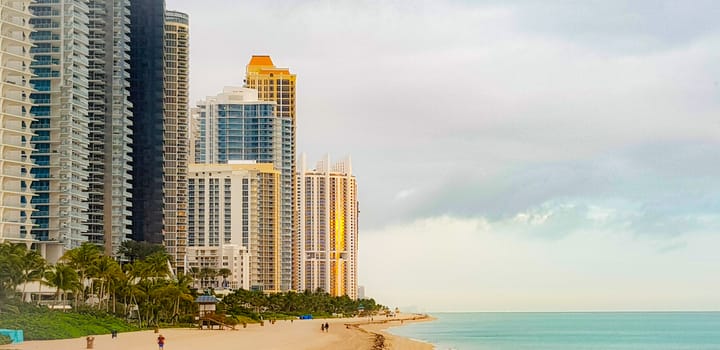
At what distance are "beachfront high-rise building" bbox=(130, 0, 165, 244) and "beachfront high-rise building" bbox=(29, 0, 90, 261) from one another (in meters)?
39.9

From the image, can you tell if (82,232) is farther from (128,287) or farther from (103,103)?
(128,287)

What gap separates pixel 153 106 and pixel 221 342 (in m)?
107

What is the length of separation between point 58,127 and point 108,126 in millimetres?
19961

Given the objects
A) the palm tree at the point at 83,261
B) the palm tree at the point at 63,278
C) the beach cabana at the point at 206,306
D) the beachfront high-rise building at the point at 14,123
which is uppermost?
the beachfront high-rise building at the point at 14,123

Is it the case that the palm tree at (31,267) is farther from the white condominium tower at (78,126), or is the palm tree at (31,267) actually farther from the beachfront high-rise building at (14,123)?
the white condominium tower at (78,126)

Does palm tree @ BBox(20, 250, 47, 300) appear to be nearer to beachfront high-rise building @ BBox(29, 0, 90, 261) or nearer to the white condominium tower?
the white condominium tower

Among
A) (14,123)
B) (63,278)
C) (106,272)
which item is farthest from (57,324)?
(14,123)

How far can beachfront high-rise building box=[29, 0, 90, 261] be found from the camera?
130 metres

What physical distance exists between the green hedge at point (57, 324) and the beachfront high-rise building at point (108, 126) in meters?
57.7

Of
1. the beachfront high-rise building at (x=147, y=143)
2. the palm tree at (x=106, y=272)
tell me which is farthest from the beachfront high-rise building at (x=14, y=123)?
the beachfront high-rise building at (x=147, y=143)

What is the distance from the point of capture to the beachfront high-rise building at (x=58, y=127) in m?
130

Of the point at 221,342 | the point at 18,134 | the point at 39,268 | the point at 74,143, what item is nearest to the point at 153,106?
the point at 74,143

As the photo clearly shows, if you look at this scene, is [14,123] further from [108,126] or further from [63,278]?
[108,126]

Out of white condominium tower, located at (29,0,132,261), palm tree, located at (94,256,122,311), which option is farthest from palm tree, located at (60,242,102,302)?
white condominium tower, located at (29,0,132,261)
